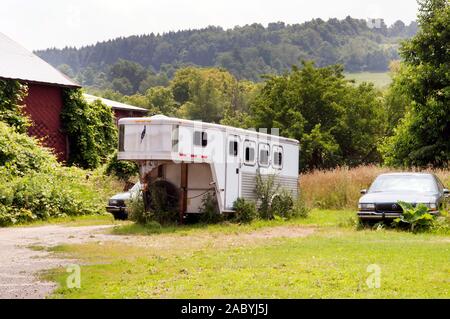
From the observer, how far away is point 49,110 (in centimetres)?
3391

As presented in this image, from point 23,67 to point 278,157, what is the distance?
53.1 ft

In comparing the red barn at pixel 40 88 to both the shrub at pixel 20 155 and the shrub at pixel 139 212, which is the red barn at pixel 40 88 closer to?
the shrub at pixel 20 155

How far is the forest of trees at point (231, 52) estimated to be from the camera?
469 feet

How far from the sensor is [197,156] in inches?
751

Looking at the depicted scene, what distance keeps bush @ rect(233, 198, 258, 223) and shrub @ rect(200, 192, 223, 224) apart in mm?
561

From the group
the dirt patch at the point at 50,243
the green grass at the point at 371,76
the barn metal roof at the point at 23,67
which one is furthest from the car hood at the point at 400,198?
the green grass at the point at 371,76

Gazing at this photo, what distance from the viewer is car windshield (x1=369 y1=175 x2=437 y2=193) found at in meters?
18.5

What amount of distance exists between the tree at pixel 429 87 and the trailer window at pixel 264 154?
39.3ft

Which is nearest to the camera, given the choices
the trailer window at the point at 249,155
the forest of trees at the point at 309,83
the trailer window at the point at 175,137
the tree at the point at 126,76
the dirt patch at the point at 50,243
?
the dirt patch at the point at 50,243

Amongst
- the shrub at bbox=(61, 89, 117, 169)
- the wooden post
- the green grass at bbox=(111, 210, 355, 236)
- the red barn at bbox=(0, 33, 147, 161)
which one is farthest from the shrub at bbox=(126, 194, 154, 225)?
the shrub at bbox=(61, 89, 117, 169)

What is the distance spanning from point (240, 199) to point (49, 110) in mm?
16671

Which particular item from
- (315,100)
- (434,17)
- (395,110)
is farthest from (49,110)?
(395,110)

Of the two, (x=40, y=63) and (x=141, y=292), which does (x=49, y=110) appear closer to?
(x=40, y=63)

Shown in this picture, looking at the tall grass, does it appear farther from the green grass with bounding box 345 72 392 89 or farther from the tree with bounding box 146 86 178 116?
the green grass with bounding box 345 72 392 89
